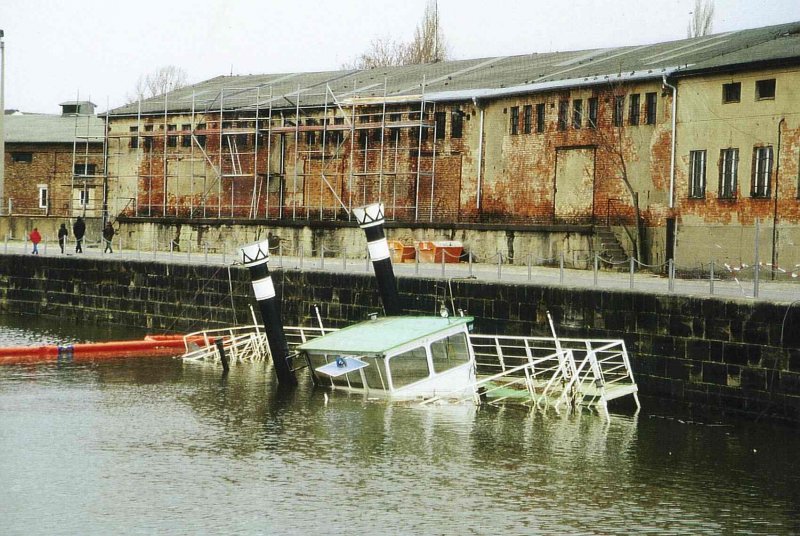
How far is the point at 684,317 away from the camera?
25.6m

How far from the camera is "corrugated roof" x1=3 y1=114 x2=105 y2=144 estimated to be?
2926 inches

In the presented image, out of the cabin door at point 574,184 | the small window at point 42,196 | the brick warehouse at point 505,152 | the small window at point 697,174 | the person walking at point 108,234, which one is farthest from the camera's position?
the small window at point 42,196

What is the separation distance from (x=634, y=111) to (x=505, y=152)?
20.1 ft

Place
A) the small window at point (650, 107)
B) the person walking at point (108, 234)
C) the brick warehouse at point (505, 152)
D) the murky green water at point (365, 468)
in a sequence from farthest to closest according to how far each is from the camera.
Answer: the person walking at point (108, 234)
the small window at point (650, 107)
the brick warehouse at point (505, 152)
the murky green water at point (365, 468)

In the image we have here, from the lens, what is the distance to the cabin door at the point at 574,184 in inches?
1681

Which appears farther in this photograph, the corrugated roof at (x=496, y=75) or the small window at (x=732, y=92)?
the corrugated roof at (x=496, y=75)

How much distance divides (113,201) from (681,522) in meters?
47.8

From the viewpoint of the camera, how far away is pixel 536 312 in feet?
96.6

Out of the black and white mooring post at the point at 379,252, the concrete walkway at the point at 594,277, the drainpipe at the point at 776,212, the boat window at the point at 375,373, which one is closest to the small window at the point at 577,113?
the concrete walkway at the point at 594,277

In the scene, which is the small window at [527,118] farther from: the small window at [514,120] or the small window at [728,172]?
the small window at [728,172]

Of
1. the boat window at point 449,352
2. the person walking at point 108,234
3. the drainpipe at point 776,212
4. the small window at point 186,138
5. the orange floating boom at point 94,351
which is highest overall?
the small window at point 186,138

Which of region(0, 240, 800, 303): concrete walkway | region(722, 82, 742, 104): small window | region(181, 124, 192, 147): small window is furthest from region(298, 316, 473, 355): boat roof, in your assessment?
region(181, 124, 192, 147): small window

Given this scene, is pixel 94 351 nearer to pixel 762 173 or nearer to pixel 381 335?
pixel 381 335

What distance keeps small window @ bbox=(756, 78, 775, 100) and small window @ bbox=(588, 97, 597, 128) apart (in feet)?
23.9
